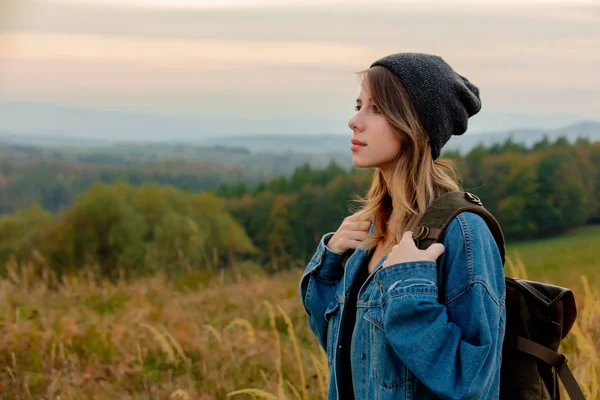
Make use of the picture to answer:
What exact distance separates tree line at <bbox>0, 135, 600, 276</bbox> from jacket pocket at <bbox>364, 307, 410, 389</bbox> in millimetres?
13428

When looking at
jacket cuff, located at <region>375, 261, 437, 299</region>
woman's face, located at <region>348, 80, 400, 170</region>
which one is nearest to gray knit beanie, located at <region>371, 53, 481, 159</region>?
woman's face, located at <region>348, 80, 400, 170</region>

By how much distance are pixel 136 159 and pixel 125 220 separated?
133ft

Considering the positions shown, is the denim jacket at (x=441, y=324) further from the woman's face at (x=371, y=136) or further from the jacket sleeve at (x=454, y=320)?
the woman's face at (x=371, y=136)

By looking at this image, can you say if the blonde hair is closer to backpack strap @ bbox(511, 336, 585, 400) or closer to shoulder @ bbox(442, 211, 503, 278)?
shoulder @ bbox(442, 211, 503, 278)

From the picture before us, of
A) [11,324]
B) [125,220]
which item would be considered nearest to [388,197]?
[11,324]

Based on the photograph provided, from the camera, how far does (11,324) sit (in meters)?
5.66

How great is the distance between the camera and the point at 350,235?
2266 mm

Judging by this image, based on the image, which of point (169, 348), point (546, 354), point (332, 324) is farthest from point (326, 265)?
point (169, 348)

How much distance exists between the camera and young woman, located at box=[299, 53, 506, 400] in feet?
5.86

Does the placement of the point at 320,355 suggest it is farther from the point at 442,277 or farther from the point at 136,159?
the point at 136,159

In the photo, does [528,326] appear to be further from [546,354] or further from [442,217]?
[442,217]

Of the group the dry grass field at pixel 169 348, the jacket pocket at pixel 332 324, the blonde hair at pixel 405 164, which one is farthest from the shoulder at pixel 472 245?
the dry grass field at pixel 169 348

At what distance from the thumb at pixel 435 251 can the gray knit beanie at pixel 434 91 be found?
37cm

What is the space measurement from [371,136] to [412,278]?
48 cm
